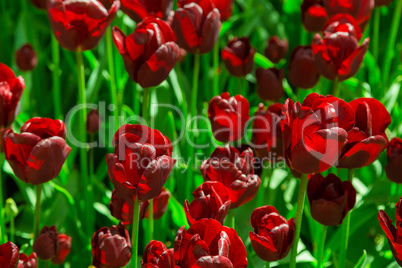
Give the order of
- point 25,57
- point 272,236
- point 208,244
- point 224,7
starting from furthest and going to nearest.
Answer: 1. point 25,57
2. point 224,7
3. point 272,236
4. point 208,244

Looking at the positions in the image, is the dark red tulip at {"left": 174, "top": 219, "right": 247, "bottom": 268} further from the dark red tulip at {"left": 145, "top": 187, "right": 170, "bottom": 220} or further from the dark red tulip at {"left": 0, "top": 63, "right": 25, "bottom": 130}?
the dark red tulip at {"left": 0, "top": 63, "right": 25, "bottom": 130}

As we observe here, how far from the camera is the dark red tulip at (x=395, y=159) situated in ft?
3.25

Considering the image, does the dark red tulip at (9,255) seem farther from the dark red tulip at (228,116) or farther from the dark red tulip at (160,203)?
the dark red tulip at (228,116)

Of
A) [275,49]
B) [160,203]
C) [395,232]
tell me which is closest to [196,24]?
[160,203]

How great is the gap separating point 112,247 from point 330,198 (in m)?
0.31

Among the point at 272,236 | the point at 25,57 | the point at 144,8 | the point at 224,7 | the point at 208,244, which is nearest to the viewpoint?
the point at 208,244

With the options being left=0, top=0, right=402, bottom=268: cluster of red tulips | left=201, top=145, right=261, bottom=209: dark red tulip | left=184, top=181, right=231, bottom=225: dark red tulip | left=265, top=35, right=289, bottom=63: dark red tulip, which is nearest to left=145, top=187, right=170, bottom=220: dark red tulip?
left=0, top=0, right=402, bottom=268: cluster of red tulips

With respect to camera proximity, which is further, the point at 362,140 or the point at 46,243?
the point at 46,243

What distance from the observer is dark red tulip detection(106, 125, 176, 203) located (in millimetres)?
733

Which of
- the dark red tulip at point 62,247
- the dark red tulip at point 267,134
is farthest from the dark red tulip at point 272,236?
the dark red tulip at point 62,247

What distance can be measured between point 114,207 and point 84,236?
34 cm

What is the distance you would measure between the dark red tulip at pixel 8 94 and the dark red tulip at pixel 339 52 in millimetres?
514

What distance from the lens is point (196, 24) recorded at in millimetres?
1120

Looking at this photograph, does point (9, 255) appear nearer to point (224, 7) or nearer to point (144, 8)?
point (144, 8)
